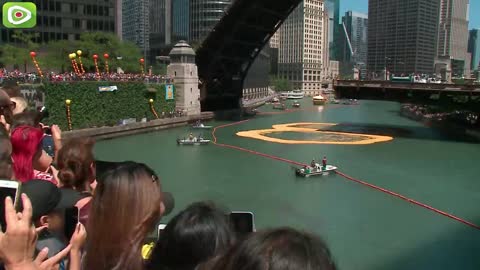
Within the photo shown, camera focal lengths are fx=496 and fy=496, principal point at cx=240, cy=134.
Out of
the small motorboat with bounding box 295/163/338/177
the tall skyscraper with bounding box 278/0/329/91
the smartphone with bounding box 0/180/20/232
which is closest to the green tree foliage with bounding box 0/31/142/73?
the small motorboat with bounding box 295/163/338/177

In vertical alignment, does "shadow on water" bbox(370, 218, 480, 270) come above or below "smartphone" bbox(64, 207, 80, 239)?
below

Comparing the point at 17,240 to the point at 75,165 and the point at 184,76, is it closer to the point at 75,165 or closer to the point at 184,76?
the point at 75,165

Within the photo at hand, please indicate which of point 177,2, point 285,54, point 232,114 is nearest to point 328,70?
point 285,54

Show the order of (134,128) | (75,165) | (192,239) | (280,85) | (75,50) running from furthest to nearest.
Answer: (280,85), (75,50), (134,128), (75,165), (192,239)

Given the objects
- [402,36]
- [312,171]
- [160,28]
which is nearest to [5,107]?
[312,171]

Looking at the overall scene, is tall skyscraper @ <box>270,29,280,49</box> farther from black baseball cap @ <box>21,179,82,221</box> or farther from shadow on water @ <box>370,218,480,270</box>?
black baseball cap @ <box>21,179,82,221</box>

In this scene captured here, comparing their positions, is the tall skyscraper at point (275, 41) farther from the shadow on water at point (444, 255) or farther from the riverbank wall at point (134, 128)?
the shadow on water at point (444, 255)

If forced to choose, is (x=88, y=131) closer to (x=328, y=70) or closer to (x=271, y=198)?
(x=271, y=198)
